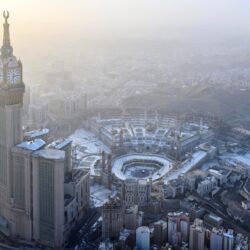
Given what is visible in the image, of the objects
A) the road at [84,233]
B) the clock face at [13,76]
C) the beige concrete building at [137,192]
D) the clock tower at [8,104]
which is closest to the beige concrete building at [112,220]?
the road at [84,233]

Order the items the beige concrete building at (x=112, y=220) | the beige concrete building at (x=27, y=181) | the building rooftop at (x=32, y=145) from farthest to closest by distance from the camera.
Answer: the beige concrete building at (x=112, y=220) → the building rooftop at (x=32, y=145) → the beige concrete building at (x=27, y=181)

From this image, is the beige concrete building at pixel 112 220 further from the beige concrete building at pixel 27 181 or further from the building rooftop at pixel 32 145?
the building rooftop at pixel 32 145

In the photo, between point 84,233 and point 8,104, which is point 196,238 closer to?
point 84,233

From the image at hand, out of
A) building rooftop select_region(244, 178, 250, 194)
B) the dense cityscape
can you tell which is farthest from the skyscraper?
building rooftop select_region(244, 178, 250, 194)

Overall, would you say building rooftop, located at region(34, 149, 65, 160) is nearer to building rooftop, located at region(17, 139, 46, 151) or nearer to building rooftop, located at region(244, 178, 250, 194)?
building rooftop, located at region(17, 139, 46, 151)

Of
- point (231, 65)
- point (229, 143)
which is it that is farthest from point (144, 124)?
point (231, 65)

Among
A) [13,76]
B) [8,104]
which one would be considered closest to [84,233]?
[8,104]
